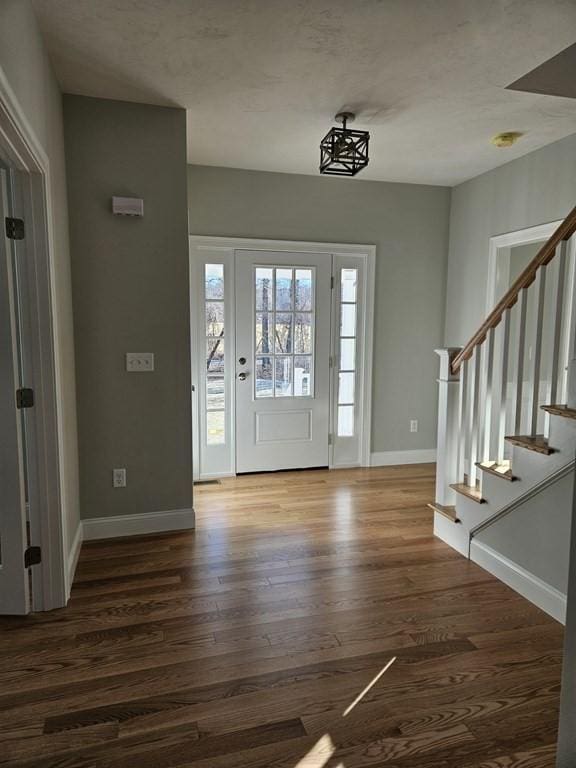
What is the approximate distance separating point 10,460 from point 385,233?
3614 millimetres

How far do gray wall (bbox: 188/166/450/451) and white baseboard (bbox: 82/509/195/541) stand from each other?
2.15 meters

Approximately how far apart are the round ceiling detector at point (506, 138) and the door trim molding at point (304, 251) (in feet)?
4.36

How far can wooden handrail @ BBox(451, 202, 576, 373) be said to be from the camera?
232 cm

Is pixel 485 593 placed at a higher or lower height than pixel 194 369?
lower

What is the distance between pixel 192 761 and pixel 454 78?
10.4 feet

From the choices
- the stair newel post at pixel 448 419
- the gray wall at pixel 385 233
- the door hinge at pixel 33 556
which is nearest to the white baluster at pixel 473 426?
the stair newel post at pixel 448 419

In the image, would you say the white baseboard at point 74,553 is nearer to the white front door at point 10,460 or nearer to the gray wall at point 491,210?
the white front door at point 10,460

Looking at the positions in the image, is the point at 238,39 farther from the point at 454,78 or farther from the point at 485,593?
the point at 485,593

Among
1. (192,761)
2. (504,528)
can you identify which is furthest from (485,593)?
(192,761)

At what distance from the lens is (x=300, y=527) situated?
334 centimetres

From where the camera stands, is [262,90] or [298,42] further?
[262,90]

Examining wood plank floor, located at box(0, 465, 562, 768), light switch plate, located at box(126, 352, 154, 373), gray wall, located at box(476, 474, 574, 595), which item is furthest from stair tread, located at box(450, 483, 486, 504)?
light switch plate, located at box(126, 352, 154, 373)

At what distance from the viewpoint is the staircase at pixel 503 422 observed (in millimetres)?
2311

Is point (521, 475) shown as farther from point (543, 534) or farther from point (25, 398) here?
point (25, 398)
